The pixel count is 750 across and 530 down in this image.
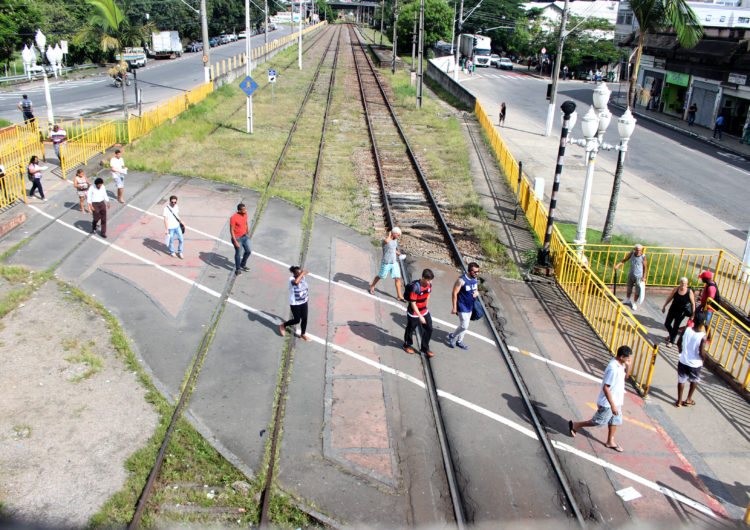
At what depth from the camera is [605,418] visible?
8.55 m

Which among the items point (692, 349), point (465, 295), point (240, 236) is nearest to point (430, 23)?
point (240, 236)

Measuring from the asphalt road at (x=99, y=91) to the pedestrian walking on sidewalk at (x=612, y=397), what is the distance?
28941mm

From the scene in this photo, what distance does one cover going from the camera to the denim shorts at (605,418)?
8.52 meters

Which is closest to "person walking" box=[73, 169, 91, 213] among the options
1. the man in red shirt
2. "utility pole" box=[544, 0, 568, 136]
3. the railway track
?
the man in red shirt

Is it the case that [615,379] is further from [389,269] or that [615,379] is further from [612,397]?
[389,269]

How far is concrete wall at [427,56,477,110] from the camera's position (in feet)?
130

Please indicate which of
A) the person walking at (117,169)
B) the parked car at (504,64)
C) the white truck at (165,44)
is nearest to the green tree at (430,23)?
the parked car at (504,64)

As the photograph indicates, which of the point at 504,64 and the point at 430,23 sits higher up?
the point at 430,23

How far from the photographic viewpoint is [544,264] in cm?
1501

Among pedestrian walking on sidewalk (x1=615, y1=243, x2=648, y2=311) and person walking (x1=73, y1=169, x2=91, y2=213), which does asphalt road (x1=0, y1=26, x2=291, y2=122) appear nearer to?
person walking (x1=73, y1=169, x2=91, y2=213)

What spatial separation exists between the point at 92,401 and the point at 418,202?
12766mm

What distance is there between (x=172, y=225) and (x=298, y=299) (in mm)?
4660

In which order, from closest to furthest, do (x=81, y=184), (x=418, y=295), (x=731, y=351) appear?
(x=418, y=295)
(x=731, y=351)
(x=81, y=184)

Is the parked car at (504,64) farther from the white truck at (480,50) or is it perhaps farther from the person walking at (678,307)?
the person walking at (678,307)
